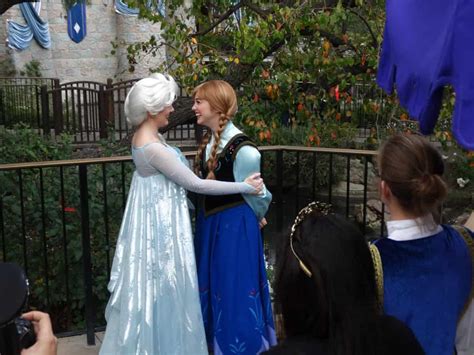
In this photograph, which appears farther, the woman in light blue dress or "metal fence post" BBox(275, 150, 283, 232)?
"metal fence post" BBox(275, 150, 283, 232)

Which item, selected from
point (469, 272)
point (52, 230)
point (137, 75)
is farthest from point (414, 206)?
point (137, 75)

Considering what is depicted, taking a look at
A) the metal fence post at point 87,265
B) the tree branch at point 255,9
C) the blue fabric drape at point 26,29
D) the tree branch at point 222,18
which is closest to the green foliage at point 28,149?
the tree branch at point 222,18

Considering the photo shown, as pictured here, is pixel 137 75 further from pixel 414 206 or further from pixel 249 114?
pixel 414 206

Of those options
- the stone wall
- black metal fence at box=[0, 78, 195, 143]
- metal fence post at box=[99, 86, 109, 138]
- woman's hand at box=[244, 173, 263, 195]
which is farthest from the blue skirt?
the stone wall

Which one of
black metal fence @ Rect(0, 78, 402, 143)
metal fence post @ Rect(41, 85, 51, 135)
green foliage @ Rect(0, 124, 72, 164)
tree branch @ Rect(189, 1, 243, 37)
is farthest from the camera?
metal fence post @ Rect(41, 85, 51, 135)

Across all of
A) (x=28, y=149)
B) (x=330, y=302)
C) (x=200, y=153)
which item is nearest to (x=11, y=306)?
(x=330, y=302)

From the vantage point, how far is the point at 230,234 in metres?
3.14

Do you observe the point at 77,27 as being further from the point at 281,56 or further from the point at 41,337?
the point at 41,337

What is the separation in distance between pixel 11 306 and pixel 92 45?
16110 mm

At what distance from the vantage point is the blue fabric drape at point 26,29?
49.7 ft

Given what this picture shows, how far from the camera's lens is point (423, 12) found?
192 centimetres

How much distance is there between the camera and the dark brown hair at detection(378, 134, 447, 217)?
5.71ft

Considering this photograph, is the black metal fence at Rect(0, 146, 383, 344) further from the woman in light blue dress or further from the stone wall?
the stone wall

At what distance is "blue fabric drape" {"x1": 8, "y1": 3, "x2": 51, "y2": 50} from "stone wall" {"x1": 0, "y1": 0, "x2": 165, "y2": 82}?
30 centimetres
